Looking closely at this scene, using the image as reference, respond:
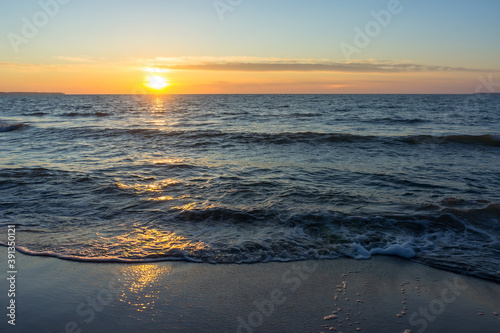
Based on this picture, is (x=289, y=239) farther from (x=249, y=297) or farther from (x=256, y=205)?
A: (x=249, y=297)

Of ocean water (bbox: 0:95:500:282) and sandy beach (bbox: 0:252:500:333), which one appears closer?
sandy beach (bbox: 0:252:500:333)

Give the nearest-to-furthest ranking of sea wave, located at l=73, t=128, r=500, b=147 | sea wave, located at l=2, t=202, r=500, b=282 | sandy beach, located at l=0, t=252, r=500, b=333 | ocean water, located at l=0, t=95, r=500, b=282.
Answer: sandy beach, located at l=0, t=252, r=500, b=333 → sea wave, located at l=2, t=202, r=500, b=282 → ocean water, located at l=0, t=95, r=500, b=282 → sea wave, located at l=73, t=128, r=500, b=147

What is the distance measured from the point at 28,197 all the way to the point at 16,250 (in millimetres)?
3491

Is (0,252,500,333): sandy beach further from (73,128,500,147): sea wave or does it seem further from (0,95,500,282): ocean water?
(73,128,500,147): sea wave

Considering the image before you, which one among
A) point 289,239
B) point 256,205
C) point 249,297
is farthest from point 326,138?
point 249,297

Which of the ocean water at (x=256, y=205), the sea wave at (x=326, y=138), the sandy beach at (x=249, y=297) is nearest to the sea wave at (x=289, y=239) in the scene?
the ocean water at (x=256, y=205)

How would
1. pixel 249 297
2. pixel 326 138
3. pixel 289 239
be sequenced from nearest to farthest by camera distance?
pixel 249 297 < pixel 289 239 < pixel 326 138

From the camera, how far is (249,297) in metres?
4.16

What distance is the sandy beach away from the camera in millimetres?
3617

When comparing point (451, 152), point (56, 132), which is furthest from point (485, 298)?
point (56, 132)

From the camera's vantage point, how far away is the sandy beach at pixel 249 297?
362cm

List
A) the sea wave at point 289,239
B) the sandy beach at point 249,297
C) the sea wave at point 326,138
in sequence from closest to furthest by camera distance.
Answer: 1. the sandy beach at point 249,297
2. the sea wave at point 289,239
3. the sea wave at point 326,138

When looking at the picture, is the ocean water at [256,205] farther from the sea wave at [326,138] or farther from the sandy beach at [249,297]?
the sea wave at [326,138]

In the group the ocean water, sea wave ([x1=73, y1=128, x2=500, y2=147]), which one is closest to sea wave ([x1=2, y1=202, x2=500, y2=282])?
the ocean water
